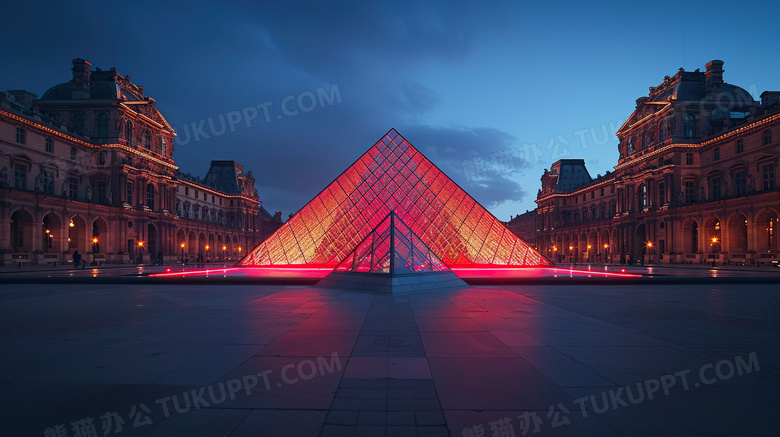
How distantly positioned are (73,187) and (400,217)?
37.6m

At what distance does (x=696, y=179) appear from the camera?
146 ft

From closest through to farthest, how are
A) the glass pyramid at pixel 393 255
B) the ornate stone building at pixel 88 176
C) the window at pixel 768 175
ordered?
the glass pyramid at pixel 393 255 → the ornate stone building at pixel 88 176 → the window at pixel 768 175

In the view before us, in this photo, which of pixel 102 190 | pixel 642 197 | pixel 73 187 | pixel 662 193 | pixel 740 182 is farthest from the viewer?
pixel 642 197

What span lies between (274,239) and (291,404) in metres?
22.8

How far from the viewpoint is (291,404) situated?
3.67m

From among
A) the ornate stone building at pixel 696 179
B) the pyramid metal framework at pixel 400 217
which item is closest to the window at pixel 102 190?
the pyramid metal framework at pixel 400 217

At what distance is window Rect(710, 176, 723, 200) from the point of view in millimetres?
41688

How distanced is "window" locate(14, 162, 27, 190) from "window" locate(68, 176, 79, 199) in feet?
18.7

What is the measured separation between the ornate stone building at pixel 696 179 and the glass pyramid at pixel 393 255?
33375mm

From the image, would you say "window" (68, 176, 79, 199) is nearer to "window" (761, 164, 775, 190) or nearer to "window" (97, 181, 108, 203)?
"window" (97, 181, 108, 203)

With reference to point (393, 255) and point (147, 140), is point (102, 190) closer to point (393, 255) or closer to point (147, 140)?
point (147, 140)

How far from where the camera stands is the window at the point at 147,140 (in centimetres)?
4799

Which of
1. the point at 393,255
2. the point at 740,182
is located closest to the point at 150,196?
the point at 393,255

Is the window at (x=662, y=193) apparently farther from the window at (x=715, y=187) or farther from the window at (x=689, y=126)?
the window at (x=689, y=126)
